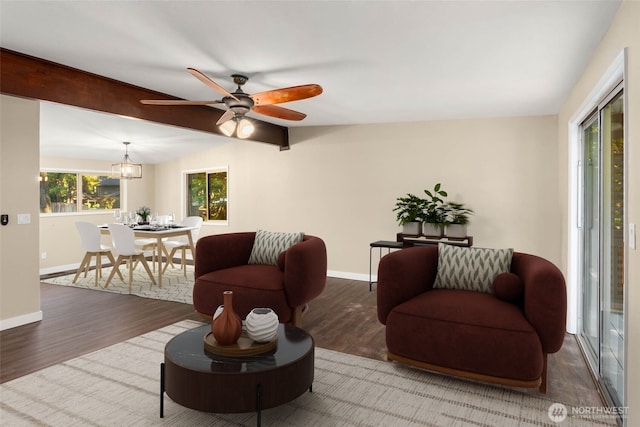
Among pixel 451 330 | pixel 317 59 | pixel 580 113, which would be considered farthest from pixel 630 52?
pixel 317 59

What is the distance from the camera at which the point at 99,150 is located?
265 inches

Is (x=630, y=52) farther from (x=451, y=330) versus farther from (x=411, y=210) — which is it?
(x=411, y=210)

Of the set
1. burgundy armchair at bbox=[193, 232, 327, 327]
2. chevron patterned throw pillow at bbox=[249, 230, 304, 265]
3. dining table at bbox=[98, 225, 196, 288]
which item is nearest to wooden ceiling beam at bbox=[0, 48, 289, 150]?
burgundy armchair at bbox=[193, 232, 327, 327]

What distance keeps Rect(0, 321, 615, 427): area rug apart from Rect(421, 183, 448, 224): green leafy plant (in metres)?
2.52

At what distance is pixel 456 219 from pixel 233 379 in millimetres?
3844

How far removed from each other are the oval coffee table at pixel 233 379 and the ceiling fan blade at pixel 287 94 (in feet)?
5.94

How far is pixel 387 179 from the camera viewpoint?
570cm

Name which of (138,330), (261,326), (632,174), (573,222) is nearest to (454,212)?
(573,222)

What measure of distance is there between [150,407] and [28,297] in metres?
2.48

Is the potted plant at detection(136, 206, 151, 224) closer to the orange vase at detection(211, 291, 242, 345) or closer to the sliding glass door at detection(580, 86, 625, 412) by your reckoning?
the orange vase at detection(211, 291, 242, 345)

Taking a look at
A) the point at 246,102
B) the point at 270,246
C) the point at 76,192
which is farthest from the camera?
the point at 76,192
